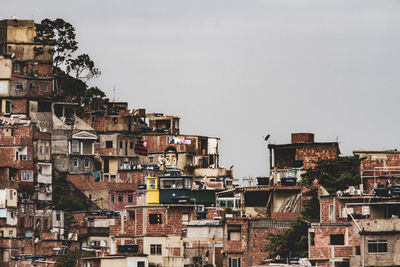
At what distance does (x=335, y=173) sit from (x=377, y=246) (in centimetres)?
2054

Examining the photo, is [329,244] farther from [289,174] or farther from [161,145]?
[161,145]

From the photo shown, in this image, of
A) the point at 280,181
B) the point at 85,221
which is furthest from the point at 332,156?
the point at 85,221

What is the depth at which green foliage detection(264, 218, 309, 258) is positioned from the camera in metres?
88.4

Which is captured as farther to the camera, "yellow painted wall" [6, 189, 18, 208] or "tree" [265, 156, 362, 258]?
"yellow painted wall" [6, 189, 18, 208]

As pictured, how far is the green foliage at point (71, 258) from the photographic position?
4500 inches

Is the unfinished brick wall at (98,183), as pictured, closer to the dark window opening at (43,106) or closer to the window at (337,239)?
the dark window opening at (43,106)

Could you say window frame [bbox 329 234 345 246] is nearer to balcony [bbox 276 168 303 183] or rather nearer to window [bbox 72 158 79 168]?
balcony [bbox 276 168 303 183]

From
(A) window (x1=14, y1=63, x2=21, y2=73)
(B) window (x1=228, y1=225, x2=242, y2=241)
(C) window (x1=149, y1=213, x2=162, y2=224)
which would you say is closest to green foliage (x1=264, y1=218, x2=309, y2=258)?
(B) window (x1=228, y1=225, x2=242, y2=241)

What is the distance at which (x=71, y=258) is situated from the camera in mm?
115500

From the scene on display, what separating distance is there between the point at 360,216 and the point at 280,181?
20409 millimetres

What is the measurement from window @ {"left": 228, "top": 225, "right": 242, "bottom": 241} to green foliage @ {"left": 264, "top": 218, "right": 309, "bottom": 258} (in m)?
3.10

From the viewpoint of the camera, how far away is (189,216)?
103688 millimetres

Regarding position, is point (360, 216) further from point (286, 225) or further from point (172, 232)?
point (172, 232)

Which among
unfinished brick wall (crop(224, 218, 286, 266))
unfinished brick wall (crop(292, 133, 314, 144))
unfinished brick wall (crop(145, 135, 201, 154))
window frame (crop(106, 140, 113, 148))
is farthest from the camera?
unfinished brick wall (crop(145, 135, 201, 154))
